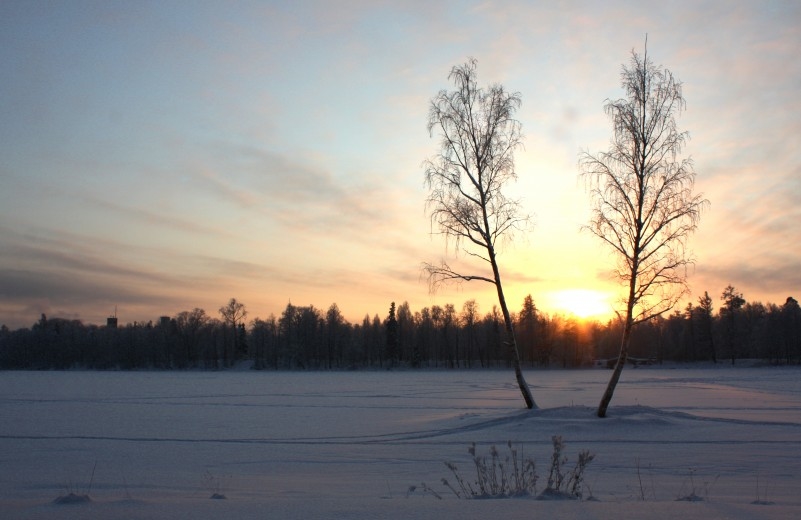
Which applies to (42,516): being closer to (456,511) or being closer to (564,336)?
(456,511)

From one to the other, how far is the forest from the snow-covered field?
86639 mm

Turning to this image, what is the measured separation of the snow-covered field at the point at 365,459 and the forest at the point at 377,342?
8664 cm

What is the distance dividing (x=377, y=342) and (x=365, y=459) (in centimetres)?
11097

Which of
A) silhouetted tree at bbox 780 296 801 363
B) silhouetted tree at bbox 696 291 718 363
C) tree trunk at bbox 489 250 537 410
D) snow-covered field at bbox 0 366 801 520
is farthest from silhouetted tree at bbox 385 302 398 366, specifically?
tree trunk at bbox 489 250 537 410

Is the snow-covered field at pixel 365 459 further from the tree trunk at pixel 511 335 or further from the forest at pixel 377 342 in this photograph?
the forest at pixel 377 342

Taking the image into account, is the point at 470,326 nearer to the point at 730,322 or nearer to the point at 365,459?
the point at 730,322

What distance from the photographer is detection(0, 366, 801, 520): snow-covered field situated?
6105 millimetres

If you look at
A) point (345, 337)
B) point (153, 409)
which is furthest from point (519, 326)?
point (153, 409)

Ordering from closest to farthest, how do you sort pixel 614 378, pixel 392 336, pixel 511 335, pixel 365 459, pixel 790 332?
1. pixel 365 459
2. pixel 614 378
3. pixel 511 335
4. pixel 790 332
5. pixel 392 336

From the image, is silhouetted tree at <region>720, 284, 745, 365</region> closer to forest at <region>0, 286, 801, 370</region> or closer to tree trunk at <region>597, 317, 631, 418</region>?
forest at <region>0, 286, 801, 370</region>

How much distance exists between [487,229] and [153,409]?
16.2 m

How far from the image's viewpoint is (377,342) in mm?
123500

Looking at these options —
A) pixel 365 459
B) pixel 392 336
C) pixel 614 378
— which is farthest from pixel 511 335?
pixel 392 336

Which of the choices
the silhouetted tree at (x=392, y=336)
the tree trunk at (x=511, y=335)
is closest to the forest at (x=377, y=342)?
the silhouetted tree at (x=392, y=336)
